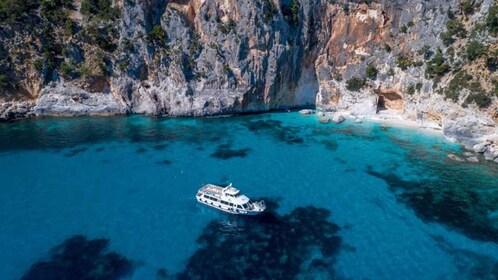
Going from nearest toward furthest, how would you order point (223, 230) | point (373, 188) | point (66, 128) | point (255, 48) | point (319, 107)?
point (223, 230), point (373, 188), point (66, 128), point (255, 48), point (319, 107)

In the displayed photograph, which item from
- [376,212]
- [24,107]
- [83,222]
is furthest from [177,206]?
[24,107]

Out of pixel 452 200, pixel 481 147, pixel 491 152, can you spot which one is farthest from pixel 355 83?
pixel 452 200

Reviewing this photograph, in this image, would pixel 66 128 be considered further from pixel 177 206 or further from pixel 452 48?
pixel 452 48

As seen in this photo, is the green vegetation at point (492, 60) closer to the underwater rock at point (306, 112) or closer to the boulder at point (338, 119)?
the boulder at point (338, 119)

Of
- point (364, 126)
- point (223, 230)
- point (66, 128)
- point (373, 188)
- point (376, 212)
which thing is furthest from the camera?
point (364, 126)

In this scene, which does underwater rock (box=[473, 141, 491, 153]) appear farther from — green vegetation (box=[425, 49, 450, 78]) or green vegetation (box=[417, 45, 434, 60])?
green vegetation (box=[417, 45, 434, 60])

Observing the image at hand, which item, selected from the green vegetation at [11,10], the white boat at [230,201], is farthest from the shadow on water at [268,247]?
the green vegetation at [11,10]

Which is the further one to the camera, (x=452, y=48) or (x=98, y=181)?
(x=452, y=48)
